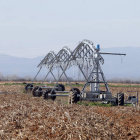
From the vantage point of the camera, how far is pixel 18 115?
41.5 feet

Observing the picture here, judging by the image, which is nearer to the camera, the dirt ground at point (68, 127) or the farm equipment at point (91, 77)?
the dirt ground at point (68, 127)

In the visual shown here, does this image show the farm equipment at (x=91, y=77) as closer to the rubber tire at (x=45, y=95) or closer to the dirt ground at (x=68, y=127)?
the rubber tire at (x=45, y=95)

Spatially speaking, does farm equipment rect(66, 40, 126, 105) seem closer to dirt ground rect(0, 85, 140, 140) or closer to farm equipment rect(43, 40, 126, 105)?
farm equipment rect(43, 40, 126, 105)

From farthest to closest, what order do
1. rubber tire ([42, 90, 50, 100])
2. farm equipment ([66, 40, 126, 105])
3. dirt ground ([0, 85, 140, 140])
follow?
rubber tire ([42, 90, 50, 100])
farm equipment ([66, 40, 126, 105])
dirt ground ([0, 85, 140, 140])

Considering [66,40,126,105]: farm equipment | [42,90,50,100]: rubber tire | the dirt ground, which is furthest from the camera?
[42,90,50,100]: rubber tire

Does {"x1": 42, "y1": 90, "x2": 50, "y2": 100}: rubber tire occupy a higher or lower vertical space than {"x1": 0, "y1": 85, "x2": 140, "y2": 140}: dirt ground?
higher

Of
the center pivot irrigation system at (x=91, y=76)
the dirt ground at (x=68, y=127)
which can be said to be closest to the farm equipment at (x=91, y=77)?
the center pivot irrigation system at (x=91, y=76)

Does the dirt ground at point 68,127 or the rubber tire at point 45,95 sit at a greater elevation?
the rubber tire at point 45,95

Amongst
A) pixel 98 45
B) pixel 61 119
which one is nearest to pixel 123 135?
pixel 61 119

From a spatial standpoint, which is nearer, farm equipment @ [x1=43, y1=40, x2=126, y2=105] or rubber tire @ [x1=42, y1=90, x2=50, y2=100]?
farm equipment @ [x1=43, y1=40, x2=126, y2=105]

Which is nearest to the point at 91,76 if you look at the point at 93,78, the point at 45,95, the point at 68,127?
the point at 93,78

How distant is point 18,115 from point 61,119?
2.40m

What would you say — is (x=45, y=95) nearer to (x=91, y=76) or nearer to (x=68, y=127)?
(x=91, y=76)

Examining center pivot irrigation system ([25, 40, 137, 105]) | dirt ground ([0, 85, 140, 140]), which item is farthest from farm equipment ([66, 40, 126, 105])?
dirt ground ([0, 85, 140, 140])
